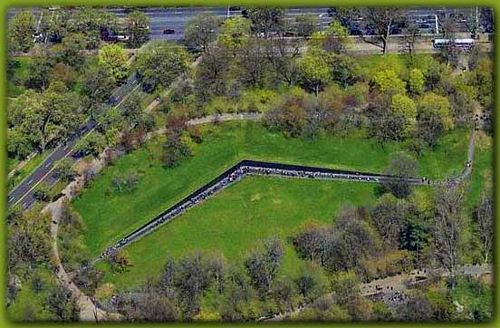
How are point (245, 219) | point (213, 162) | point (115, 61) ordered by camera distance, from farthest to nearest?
point (115, 61)
point (213, 162)
point (245, 219)

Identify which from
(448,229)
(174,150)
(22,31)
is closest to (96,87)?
(22,31)

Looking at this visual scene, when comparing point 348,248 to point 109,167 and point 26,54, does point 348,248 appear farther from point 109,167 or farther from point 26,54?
point 26,54

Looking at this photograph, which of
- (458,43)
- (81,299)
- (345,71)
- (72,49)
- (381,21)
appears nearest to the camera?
(81,299)

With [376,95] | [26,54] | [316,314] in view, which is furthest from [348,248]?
[26,54]

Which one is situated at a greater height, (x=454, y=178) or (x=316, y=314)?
(x=454, y=178)

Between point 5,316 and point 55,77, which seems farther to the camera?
point 55,77

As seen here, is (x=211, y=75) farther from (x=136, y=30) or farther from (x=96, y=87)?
(x=136, y=30)
